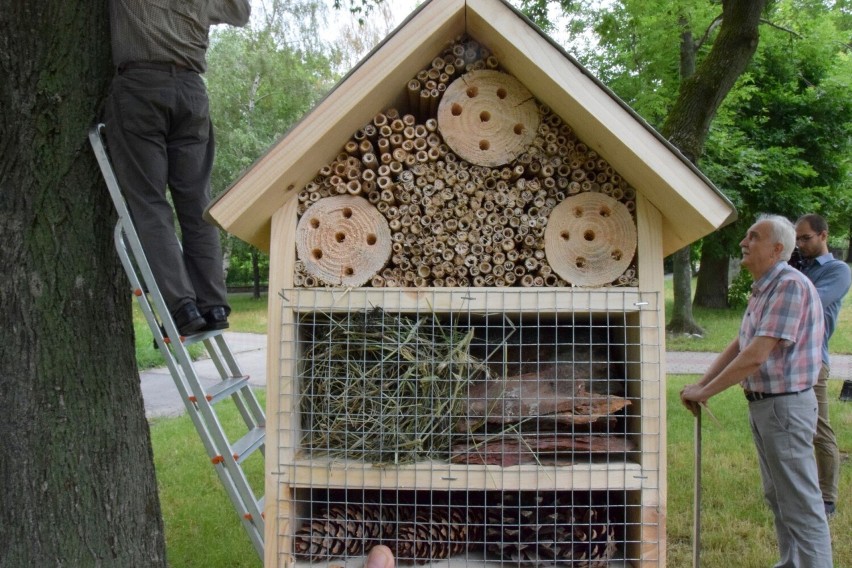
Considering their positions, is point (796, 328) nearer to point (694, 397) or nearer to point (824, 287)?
point (694, 397)

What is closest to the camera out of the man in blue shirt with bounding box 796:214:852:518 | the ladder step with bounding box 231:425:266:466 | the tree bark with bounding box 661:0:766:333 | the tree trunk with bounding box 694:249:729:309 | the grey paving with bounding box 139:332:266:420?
the ladder step with bounding box 231:425:266:466

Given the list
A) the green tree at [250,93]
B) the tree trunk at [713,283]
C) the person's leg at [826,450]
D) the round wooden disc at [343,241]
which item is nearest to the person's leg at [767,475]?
the person's leg at [826,450]

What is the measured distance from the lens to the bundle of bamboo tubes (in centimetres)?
279

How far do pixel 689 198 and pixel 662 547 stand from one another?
1319mm

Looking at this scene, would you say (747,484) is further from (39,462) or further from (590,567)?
(39,462)

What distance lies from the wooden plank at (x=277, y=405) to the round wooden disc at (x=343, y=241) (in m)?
0.09

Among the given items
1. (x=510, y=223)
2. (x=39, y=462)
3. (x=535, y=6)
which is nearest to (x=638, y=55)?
(x=535, y=6)

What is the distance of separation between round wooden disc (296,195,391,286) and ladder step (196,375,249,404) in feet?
2.32

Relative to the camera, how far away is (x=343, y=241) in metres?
2.78

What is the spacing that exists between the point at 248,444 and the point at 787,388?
2747 mm

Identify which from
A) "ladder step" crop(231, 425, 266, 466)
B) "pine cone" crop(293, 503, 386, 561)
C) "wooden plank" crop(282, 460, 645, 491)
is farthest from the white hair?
"ladder step" crop(231, 425, 266, 466)

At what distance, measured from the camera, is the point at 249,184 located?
101 inches

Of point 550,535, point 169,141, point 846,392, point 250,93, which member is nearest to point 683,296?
point 846,392

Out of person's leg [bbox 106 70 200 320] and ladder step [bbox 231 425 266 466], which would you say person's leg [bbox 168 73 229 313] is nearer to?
person's leg [bbox 106 70 200 320]
